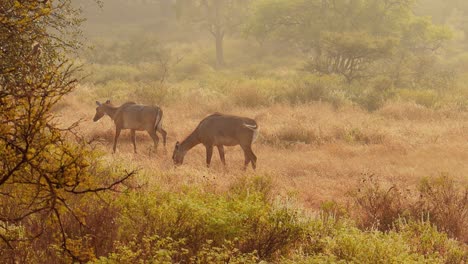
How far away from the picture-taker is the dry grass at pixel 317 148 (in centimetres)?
991

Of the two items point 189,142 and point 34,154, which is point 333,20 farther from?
point 34,154

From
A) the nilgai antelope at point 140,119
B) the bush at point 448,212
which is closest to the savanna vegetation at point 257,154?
the bush at point 448,212

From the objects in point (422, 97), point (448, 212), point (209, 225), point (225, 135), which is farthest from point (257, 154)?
point (422, 97)

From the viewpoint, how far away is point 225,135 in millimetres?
11695

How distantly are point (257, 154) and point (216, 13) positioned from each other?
33318mm

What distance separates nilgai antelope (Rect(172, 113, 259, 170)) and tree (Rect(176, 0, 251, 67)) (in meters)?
32.1

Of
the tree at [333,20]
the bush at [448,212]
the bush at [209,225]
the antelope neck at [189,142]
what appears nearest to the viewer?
the bush at [209,225]

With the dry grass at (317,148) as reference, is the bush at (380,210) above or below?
above

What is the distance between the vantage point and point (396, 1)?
111 ft

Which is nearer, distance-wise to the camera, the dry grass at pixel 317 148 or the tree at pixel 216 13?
the dry grass at pixel 317 148

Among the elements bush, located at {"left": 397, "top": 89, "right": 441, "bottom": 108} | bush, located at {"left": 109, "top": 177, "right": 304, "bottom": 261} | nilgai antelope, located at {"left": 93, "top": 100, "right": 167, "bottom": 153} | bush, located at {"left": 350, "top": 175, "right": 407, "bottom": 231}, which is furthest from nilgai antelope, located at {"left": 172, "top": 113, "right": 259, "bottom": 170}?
bush, located at {"left": 397, "top": 89, "right": 441, "bottom": 108}

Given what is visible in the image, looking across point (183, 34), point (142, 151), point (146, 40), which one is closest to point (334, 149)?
point (142, 151)

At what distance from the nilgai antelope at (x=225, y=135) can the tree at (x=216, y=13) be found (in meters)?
32.1

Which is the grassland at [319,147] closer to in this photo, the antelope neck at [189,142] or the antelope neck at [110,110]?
the antelope neck at [189,142]
